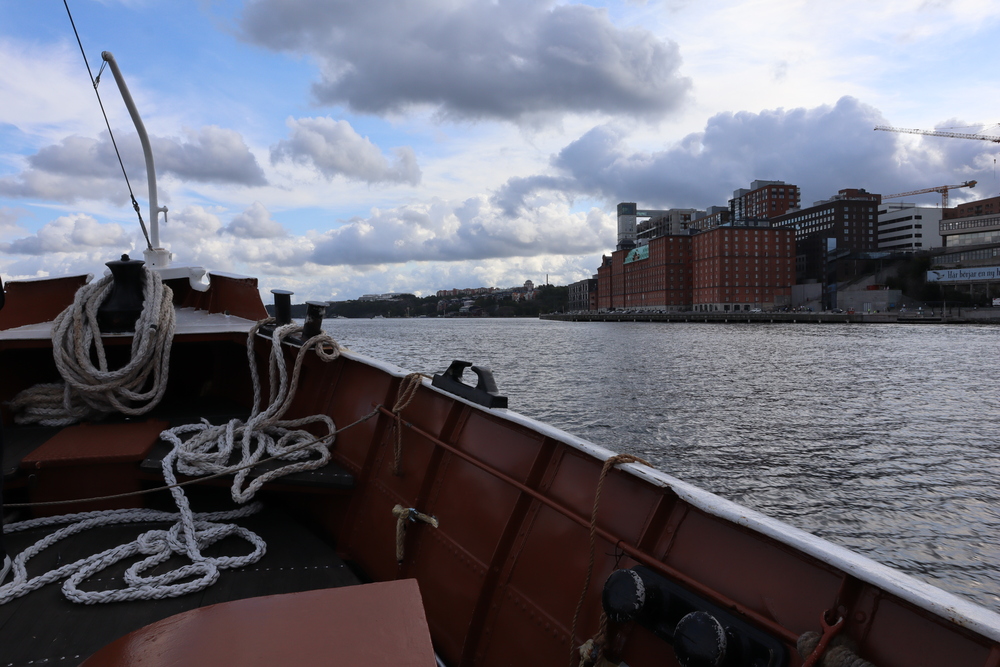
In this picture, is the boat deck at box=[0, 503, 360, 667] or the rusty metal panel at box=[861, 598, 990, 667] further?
the boat deck at box=[0, 503, 360, 667]

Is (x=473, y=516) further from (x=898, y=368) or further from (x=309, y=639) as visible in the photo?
(x=898, y=368)

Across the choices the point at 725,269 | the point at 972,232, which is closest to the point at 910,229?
the point at 972,232

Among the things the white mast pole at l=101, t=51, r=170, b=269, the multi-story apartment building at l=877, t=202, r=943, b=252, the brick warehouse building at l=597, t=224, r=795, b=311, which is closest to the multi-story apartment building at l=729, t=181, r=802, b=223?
the multi-story apartment building at l=877, t=202, r=943, b=252

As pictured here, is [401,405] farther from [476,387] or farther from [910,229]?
[910,229]

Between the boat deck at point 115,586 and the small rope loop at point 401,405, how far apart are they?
713mm

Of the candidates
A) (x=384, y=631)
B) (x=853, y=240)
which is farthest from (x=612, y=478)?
(x=853, y=240)

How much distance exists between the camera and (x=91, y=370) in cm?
441

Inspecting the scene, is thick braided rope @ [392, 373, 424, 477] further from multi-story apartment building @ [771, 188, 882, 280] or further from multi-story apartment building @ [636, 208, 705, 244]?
multi-story apartment building @ [636, 208, 705, 244]

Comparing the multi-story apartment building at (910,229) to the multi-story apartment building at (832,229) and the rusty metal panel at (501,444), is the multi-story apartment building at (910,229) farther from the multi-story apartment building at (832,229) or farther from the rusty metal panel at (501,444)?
the rusty metal panel at (501,444)

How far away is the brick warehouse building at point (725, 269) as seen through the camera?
115250mm

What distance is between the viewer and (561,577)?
8.34 feet

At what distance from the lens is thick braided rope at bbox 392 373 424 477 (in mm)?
3717

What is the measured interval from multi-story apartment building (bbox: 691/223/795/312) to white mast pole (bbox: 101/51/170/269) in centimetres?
11749

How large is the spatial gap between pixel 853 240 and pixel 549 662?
534 ft
